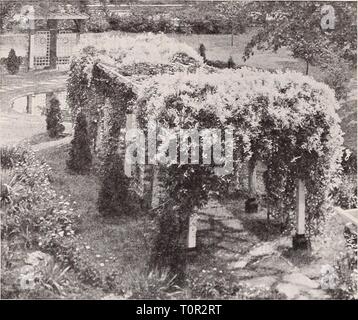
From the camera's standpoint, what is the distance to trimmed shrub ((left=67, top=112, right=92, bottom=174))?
48.0 feet

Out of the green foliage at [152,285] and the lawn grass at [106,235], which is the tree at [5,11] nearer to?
the lawn grass at [106,235]

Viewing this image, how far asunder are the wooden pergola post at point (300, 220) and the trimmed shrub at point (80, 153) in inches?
242

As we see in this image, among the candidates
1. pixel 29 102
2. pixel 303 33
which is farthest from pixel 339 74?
pixel 29 102

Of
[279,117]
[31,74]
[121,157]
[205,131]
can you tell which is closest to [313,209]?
[279,117]

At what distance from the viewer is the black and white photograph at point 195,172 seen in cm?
935

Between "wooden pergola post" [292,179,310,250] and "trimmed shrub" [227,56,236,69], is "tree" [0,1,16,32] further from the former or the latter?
"wooden pergola post" [292,179,310,250]

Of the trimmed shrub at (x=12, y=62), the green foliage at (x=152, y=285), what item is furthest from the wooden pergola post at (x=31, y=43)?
the green foliage at (x=152, y=285)

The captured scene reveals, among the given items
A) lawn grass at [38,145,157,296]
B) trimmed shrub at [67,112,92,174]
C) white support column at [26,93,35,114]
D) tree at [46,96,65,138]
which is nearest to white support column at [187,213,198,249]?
lawn grass at [38,145,157,296]

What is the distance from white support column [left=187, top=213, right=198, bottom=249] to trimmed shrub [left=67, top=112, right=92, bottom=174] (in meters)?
5.26

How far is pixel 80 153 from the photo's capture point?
14852 mm

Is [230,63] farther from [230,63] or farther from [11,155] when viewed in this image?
[11,155]

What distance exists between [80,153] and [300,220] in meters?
6.44

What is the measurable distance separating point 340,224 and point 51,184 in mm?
6576
